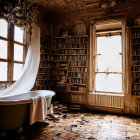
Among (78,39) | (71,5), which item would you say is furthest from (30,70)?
(71,5)

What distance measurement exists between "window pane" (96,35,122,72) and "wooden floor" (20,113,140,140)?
1692mm

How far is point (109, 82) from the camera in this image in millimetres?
4555

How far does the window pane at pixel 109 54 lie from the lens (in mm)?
4453

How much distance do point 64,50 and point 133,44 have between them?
8.01ft

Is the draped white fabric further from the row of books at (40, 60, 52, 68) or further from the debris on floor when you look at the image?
the debris on floor

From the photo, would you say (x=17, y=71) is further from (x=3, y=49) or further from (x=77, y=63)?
(x=77, y=63)

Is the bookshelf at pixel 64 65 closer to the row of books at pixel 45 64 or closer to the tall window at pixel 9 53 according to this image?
the row of books at pixel 45 64

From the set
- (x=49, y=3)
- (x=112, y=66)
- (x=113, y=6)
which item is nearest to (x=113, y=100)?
(x=112, y=66)

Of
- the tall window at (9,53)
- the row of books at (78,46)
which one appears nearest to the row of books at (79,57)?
A: the row of books at (78,46)

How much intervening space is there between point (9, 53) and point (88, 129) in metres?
2.95

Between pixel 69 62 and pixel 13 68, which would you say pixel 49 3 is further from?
pixel 13 68

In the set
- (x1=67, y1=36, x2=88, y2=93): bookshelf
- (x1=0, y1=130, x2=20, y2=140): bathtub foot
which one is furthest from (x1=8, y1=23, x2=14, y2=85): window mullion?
(x1=67, y1=36, x2=88, y2=93): bookshelf

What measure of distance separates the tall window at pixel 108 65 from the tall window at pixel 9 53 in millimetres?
2746

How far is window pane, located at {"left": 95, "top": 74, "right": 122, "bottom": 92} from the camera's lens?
4422 mm
